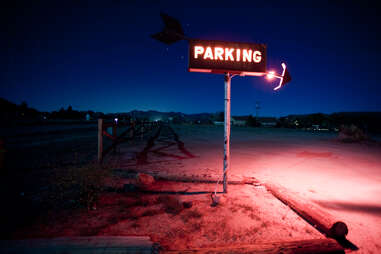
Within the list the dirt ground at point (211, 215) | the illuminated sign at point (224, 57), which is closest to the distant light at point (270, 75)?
the illuminated sign at point (224, 57)

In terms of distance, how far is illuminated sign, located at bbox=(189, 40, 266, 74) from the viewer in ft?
14.2

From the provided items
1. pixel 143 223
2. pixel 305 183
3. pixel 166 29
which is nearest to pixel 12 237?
pixel 143 223

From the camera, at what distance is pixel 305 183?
6.12 metres

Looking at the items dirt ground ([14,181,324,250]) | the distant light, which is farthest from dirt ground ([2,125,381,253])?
the distant light

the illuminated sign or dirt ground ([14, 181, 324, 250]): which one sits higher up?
the illuminated sign

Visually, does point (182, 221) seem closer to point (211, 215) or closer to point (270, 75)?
point (211, 215)

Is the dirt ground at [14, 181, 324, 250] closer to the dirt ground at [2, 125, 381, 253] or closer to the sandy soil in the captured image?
the dirt ground at [2, 125, 381, 253]

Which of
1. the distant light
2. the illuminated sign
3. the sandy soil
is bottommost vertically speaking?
the sandy soil

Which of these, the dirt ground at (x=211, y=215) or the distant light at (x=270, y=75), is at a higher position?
the distant light at (x=270, y=75)

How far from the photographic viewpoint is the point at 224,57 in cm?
438

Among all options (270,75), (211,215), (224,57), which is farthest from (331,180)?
(224,57)

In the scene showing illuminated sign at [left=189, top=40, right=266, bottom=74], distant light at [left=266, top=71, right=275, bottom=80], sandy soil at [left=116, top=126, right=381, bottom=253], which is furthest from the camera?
distant light at [left=266, top=71, right=275, bottom=80]

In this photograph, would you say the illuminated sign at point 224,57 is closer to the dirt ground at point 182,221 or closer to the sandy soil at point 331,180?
the dirt ground at point 182,221

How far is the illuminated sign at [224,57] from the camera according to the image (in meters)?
4.32
